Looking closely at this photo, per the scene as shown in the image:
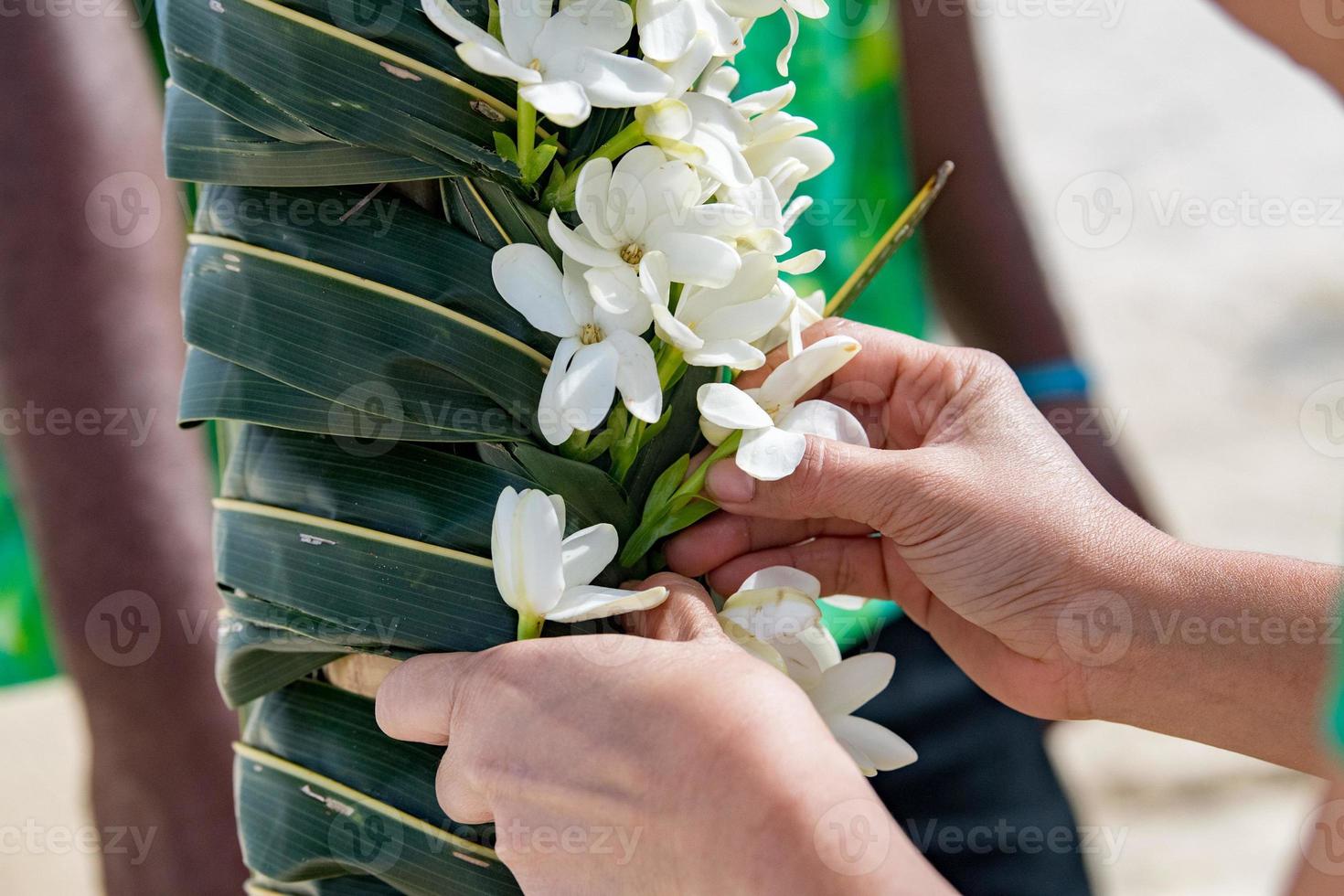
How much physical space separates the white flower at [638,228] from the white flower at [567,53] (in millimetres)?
30

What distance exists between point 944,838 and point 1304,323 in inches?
99.6

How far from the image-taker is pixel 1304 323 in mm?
2850

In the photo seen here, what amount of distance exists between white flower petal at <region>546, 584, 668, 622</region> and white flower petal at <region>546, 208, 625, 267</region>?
0.44 feet

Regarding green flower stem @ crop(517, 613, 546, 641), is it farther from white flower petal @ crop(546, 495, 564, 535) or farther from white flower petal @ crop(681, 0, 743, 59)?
white flower petal @ crop(681, 0, 743, 59)

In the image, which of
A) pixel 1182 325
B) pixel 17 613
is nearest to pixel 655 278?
pixel 17 613

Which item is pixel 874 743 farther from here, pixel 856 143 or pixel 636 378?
pixel 856 143

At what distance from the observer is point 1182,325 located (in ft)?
9.66

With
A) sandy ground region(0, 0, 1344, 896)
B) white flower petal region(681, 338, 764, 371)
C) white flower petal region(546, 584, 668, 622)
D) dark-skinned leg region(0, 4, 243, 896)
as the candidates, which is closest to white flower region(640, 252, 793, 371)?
white flower petal region(681, 338, 764, 371)

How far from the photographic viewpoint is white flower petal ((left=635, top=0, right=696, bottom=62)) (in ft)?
1.37

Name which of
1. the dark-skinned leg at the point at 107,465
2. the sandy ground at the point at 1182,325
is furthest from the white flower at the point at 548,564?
the sandy ground at the point at 1182,325

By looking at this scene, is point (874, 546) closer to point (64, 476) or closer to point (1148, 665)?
point (1148, 665)

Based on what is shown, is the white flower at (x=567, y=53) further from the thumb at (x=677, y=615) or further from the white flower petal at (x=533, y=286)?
the thumb at (x=677, y=615)

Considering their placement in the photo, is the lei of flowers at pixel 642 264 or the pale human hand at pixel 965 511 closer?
the lei of flowers at pixel 642 264

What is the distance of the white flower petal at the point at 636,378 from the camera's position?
437 millimetres
